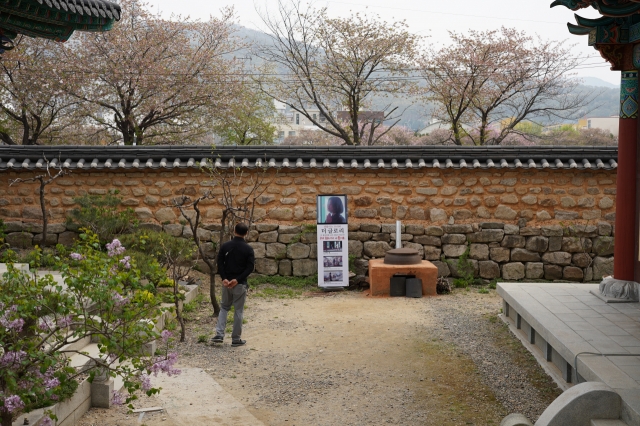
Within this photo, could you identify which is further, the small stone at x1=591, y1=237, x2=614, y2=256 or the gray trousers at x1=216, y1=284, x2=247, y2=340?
the small stone at x1=591, y1=237, x2=614, y2=256

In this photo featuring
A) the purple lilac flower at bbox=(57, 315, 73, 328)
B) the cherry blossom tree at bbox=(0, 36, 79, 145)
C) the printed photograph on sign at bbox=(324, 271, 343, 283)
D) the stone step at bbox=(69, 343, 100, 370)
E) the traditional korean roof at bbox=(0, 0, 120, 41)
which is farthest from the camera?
the cherry blossom tree at bbox=(0, 36, 79, 145)

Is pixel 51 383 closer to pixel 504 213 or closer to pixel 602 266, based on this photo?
pixel 504 213

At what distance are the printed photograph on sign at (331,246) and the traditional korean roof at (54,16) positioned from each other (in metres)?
6.28

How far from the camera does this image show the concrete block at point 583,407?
17.4ft

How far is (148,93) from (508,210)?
505 inches

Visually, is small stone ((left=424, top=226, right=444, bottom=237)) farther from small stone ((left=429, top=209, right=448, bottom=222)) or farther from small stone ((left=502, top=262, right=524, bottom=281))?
small stone ((left=502, top=262, right=524, bottom=281))

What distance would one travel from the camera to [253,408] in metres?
6.79

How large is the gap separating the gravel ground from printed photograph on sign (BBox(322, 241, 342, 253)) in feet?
5.20

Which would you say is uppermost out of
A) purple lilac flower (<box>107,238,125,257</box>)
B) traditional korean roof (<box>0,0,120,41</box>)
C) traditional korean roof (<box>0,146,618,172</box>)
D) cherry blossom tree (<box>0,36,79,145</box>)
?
cherry blossom tree (<box>0,36,79,145</box>)

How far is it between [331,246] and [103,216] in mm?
4344

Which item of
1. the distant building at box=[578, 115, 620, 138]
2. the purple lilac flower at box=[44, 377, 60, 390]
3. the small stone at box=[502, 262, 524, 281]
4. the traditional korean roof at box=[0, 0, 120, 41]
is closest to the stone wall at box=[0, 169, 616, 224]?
the small stone at box=[502, 262, 524, 281]

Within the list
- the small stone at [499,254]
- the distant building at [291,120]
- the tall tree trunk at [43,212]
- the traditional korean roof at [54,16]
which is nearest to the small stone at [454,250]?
the small stone at [499,254]

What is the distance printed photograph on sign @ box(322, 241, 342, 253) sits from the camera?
13.1 metres

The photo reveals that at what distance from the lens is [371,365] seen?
27.0 feet
